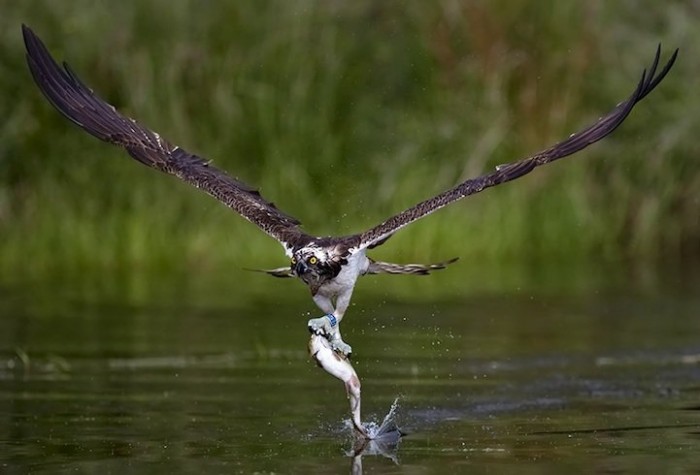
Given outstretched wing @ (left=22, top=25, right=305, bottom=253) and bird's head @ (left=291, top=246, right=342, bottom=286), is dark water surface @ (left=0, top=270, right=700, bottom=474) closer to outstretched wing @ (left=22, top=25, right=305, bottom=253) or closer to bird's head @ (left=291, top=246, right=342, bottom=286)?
bird's head @ (left=291, top=246, right=342, bottom=286)

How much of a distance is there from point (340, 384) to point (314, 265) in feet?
7.38

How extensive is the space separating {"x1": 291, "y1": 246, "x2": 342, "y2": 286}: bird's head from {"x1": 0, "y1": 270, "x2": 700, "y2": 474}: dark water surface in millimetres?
817

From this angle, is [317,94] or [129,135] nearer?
[129,135]

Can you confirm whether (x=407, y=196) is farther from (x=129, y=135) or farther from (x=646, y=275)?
(x=129, y=135)

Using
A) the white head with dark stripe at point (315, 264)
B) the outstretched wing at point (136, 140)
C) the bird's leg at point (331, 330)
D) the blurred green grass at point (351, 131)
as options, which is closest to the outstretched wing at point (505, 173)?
the white head with dark stripe at point (315, 264)

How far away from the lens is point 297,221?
1216cm

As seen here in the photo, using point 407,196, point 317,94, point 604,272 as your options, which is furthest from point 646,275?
point 317,94

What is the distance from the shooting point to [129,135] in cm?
1277

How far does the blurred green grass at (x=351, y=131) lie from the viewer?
2047 centimetres

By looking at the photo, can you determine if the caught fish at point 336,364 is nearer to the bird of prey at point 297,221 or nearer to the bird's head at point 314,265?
the bird of prey at point 297,221

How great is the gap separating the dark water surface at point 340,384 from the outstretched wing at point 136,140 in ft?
3.76

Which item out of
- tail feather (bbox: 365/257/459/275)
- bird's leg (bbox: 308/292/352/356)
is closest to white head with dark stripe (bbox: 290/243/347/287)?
bird's leg (bbox: 308/292/352/356)

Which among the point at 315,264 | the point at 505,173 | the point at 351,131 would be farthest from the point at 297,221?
the point at 351,131

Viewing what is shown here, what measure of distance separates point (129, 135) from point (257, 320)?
425cm
